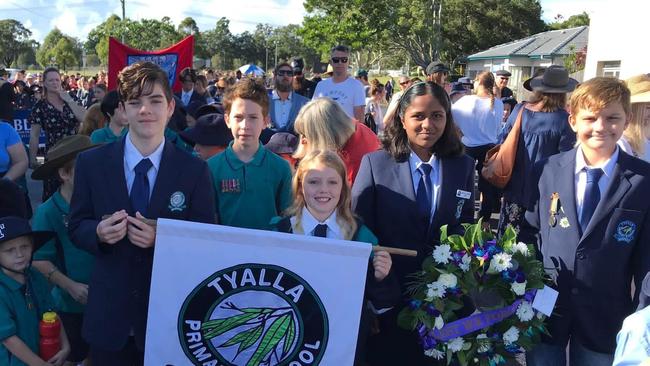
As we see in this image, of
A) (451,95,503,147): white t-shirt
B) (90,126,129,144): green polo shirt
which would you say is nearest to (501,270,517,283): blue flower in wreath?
(90,126,129,144): green polo shirt

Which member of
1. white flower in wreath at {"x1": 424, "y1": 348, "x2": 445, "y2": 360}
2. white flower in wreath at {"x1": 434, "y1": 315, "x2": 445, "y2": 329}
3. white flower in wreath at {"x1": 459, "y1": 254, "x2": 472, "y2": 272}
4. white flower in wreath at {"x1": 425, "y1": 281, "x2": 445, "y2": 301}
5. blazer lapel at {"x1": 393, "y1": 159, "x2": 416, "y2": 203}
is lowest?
white flower in wreath at {"x1": 424, "y1": 348, "x2": 445, "y2": 360}

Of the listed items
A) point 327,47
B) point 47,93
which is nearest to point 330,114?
point 47,93

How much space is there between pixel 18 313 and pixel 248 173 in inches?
53.5

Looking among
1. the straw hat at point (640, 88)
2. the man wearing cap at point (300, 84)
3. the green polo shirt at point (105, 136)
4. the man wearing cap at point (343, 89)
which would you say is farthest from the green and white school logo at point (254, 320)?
the man wearing cap at point (300, 84)

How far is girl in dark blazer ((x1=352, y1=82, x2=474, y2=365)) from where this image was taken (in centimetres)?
268

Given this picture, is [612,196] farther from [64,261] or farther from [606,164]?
[64,261]

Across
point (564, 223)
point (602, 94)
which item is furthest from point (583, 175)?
point (602, 94)

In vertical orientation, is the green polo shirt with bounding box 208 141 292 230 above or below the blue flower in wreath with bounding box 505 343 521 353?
above

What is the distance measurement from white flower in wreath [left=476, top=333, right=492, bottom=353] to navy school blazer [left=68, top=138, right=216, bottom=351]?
4.67ft

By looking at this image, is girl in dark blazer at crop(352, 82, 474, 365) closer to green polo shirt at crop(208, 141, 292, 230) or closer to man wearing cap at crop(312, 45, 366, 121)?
green polo shirt at crop(208, 141, 292, 230)

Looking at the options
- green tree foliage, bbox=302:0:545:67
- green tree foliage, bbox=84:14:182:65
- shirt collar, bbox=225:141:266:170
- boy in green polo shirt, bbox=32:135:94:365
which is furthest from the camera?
green tree foliage, bbox=84:14:182:65

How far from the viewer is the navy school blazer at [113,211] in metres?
2.30

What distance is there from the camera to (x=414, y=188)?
271 cm

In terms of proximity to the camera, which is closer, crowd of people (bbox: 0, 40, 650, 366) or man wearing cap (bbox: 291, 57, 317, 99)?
crowd of people (bbox: 0, 40, 650, 366)
